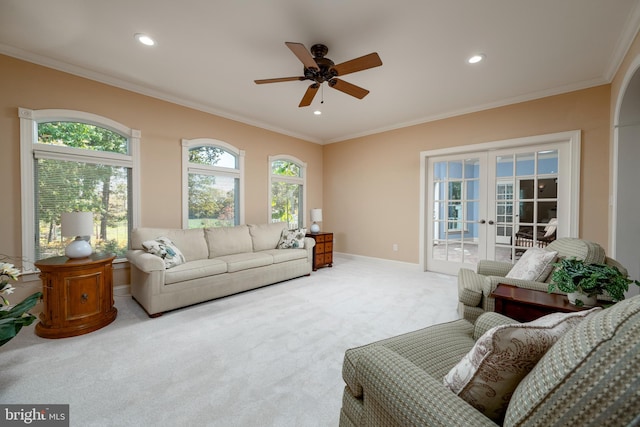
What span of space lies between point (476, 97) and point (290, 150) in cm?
344

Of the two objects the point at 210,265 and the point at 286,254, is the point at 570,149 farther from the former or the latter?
the point at 210,265

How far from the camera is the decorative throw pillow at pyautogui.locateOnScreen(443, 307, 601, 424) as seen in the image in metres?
0.78

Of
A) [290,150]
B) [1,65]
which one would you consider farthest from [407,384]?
[290,150]

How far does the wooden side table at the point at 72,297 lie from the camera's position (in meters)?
2.37

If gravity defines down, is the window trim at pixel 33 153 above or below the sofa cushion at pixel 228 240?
above

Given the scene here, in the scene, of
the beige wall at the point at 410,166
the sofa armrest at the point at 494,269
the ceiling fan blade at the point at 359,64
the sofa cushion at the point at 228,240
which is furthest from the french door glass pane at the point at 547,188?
the sofa cushion at the point at 228,240

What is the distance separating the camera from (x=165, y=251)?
3105 millimetres

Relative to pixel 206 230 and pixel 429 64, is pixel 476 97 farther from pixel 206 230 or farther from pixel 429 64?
pixel 206 230

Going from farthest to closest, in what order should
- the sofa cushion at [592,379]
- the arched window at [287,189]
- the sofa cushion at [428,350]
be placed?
the arched window at [287,189], the sofa cushion at [428,350], the sofa cushion at [592,379]

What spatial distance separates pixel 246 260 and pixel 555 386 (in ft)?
11.1

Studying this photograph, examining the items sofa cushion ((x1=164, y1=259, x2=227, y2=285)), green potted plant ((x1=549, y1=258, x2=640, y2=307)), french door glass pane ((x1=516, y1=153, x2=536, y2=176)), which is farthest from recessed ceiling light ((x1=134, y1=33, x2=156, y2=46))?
french door glass pane ((x1=516, y1=153, x2=536, y2=176))

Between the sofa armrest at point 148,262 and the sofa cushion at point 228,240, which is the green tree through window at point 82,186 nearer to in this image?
the sofa armrest at point 148,262

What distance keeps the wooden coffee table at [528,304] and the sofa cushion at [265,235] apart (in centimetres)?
335

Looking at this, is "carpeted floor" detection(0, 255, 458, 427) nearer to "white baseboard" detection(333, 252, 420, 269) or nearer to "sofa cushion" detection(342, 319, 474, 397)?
"sofa cushion" detection(342, 319, 474, 397)
